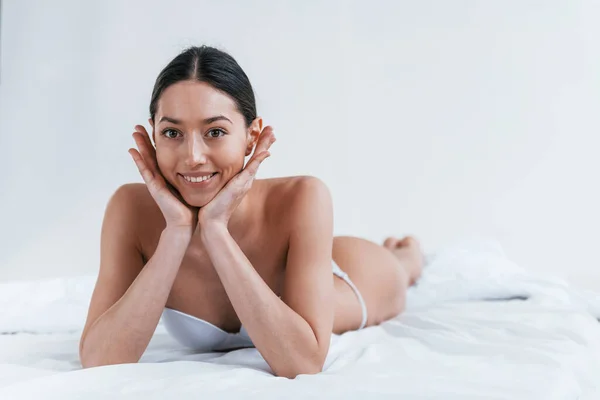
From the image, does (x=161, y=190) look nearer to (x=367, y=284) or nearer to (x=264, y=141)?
(x=264, y=141)

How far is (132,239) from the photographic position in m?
1.68

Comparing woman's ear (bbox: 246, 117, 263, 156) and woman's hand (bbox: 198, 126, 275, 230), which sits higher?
woman's ear (bbox: 246, 117, 263, 156)

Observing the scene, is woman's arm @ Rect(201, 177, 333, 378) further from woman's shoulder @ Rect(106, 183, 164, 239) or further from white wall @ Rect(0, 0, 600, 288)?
white wall @ Rect(0, 0, 600, 288)

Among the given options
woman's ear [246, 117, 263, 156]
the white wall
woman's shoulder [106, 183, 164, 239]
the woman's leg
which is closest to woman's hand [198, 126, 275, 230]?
woman's ear [246, 117, 263, 156]

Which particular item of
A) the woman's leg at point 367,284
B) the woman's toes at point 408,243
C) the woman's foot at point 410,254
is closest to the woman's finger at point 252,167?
the woman's leg at point 367,284

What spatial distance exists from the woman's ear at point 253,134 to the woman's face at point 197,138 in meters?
0.07

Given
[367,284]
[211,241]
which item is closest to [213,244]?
[211,241]

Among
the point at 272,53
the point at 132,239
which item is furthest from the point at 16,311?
the point at 272,53

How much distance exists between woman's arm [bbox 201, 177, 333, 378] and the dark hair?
31cm

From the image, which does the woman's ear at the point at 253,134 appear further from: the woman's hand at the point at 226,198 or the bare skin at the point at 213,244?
the woman's hand at the point at 226,198

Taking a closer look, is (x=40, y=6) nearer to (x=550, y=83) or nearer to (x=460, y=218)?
(x=460, y=218)

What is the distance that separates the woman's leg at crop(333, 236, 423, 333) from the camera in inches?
79.0

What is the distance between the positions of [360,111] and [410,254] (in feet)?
5.10

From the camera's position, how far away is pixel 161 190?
150 cm
